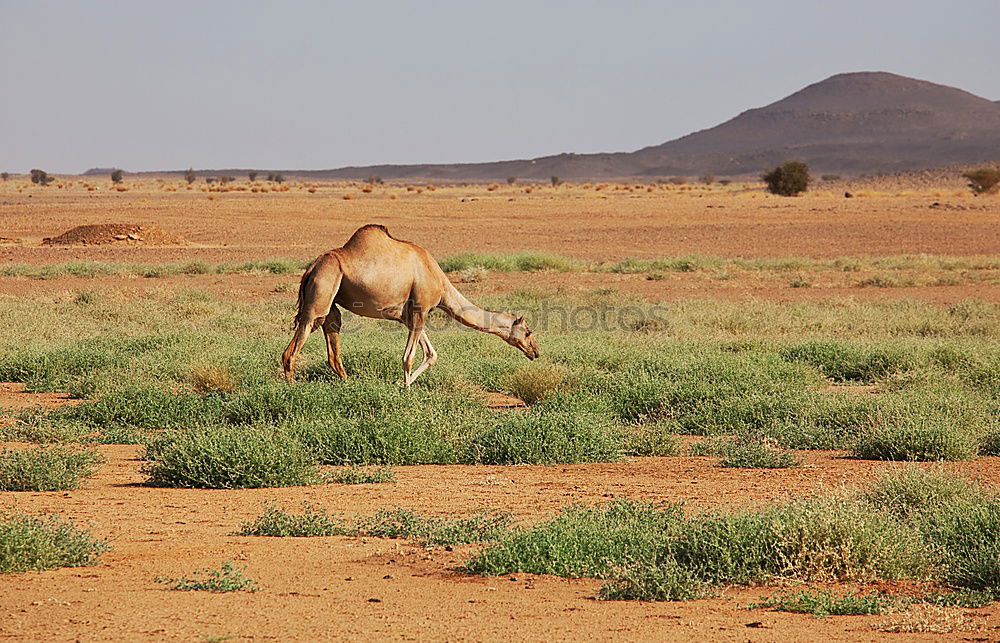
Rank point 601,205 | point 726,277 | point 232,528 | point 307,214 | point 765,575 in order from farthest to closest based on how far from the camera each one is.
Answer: point 601,205, point 307,214, point 726,277, point 232,528, point 765,575

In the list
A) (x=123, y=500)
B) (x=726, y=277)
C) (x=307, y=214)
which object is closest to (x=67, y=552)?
(x=123, y=500)

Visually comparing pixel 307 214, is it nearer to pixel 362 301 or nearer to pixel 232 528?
pixel 362 301

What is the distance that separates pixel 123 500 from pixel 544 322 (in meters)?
11.7

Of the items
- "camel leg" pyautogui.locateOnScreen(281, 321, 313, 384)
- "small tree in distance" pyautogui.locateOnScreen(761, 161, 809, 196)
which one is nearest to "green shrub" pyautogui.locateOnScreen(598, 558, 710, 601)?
"camel leg" pyautogui.locateOnScreen(281, 321, 313, 384)

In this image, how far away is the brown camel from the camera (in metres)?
11.5

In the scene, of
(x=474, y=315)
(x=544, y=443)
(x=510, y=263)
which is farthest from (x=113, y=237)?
(x=544, y=443)

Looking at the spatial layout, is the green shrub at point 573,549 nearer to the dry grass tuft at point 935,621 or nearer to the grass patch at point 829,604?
the grass patch at point 829,604

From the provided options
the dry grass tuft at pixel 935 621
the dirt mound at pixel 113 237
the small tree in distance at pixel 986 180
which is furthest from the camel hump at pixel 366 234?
the small tree in distance at pixel 986 180

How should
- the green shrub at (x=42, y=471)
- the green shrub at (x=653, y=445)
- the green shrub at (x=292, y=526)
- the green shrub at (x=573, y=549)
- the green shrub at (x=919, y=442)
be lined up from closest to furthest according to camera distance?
the green shrub at (x=573, y=549) → the green shrub at (x=292, y=526) → the green shrub at (x=42, y=471) → the green shrub at (x=919, y=442) → the green shrub at (x=653, y=445)

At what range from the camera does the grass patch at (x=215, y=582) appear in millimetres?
5520

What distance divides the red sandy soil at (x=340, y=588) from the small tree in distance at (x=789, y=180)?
2508 inches

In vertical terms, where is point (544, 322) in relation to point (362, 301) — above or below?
below

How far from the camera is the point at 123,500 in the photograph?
7539mm

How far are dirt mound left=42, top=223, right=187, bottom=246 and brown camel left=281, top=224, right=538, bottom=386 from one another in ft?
75.1
